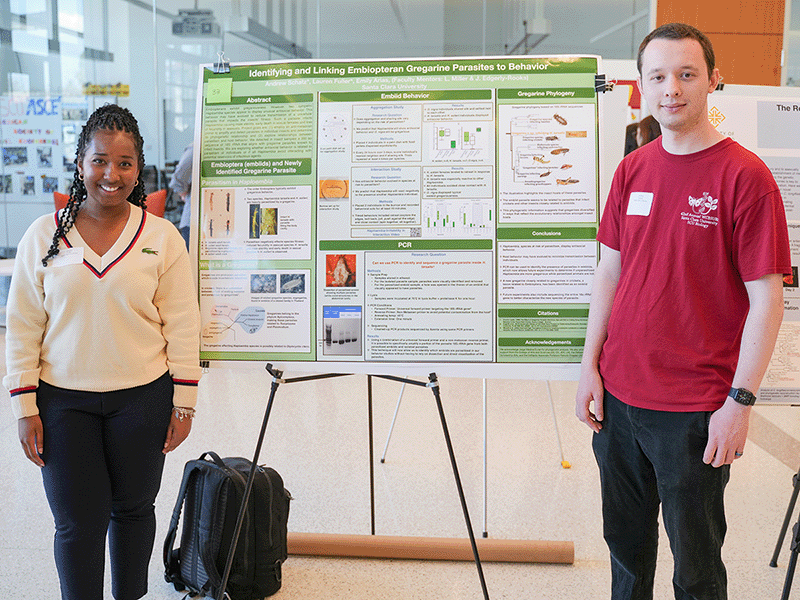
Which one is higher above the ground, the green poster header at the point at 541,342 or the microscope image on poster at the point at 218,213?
the microscope image on poster at the point at 218,213

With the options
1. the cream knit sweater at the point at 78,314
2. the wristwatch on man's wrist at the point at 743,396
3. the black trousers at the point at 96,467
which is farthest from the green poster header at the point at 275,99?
the wristwatch on man's wrist at the point at 743,396

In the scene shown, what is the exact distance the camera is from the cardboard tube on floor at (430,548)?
8.10 ft

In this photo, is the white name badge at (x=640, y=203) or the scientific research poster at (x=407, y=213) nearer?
the white name badge at (x=640, y=203)

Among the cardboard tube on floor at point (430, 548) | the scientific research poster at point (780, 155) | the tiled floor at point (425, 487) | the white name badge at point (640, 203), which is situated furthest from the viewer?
the cardboard tube on floor at point (430, 548)

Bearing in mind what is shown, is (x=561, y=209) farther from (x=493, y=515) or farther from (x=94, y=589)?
(x=94, y=589)

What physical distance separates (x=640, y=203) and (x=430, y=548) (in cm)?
146

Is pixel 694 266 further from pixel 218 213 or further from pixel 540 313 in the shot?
pixel 218 213

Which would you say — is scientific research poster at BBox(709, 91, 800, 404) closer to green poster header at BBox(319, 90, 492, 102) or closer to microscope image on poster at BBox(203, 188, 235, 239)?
green poster header at BBox(319, 90, 492, 102)

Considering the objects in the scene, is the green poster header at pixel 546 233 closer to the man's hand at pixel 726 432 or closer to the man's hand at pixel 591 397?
the man's hand at pixel 591 397

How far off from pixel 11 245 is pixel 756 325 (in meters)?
7.48

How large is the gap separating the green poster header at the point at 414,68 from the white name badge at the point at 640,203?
53cm

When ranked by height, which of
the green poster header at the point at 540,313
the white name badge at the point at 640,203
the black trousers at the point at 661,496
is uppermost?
the white name badge at the point at 640,203

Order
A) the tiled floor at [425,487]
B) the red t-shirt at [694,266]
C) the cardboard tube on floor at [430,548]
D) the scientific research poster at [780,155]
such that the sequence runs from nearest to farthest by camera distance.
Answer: the red t-shirt at [694,266]
the scientific research poster at [780,155]
the tiled floor at [425,487]
the cardboard tube on floor at [430,548]

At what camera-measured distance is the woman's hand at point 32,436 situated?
171 cm
